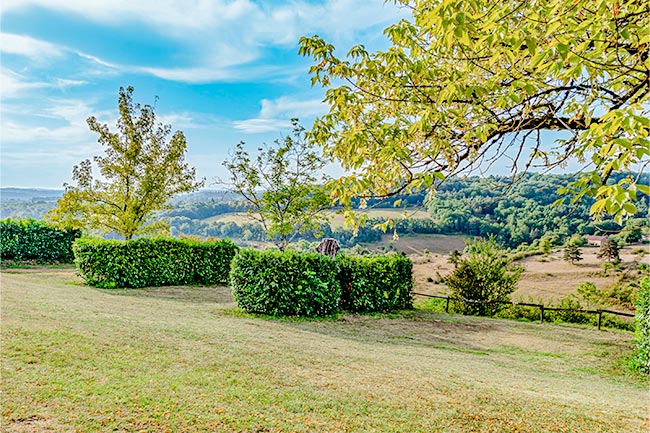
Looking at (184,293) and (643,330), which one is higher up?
(643,330)

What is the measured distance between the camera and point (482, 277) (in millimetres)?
14859

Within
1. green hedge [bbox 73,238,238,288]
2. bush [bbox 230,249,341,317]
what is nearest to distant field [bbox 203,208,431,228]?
bush [bbox 230,249,341,317]

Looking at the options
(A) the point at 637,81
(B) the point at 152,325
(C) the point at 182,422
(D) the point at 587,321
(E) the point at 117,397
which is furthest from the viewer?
(D) the point at 587,321

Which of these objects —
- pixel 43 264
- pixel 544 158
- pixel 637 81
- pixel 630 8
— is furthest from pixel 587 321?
pixel 43 264

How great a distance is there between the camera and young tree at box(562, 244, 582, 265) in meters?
18.6

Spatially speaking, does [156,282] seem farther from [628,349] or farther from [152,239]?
[628,349]

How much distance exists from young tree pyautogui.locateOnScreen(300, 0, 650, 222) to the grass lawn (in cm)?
220

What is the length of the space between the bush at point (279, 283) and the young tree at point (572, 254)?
13775 mm

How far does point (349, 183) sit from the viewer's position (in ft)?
15.0

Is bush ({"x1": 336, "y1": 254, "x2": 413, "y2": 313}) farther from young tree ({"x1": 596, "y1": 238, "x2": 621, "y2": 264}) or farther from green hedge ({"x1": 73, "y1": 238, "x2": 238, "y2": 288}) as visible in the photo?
young tree ({"x1": 596, "y1": 238, "x2": 621, "y2": 264})

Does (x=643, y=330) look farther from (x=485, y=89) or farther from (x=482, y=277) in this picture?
(x=482, y=277)

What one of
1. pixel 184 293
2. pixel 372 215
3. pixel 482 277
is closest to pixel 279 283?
pixel 372 215

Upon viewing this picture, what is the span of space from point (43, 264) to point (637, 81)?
21452 mm

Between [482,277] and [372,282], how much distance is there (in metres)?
5.06
